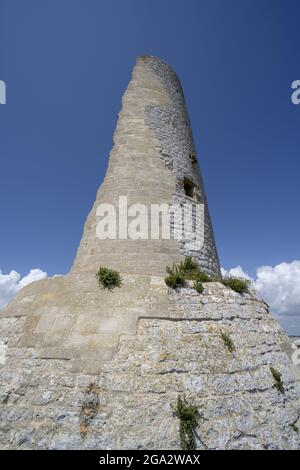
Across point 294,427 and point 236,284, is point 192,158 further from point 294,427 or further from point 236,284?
point 294,427

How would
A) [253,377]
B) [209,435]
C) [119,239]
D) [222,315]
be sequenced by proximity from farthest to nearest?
[119,239] → [222,315] → [253,377] → [209,435]

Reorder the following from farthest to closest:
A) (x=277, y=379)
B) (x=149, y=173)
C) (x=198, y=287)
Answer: (x=149, y=173) < (x=198, y=287) < (x=277, y=379)

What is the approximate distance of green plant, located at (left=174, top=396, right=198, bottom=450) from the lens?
162 inches

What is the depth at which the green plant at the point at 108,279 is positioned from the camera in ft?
20.2

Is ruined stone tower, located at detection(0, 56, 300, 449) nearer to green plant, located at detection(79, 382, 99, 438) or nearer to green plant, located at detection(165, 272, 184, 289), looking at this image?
green plant, located at detection(79, 382, 99, 438)

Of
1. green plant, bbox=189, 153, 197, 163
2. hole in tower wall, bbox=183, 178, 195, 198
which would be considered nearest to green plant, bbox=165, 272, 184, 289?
hole in tower wall, bbox=183, 178, 195, 198

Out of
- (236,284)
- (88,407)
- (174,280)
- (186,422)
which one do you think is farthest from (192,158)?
(88,407)

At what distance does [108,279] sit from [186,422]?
126 inches

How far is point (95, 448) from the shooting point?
400 centimetres

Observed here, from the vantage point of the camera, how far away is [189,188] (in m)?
9.60

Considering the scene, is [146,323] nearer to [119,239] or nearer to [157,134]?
[119,239]

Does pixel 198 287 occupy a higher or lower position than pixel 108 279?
lower
